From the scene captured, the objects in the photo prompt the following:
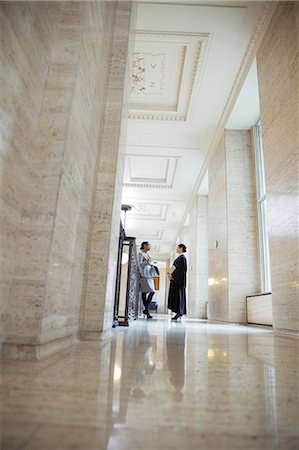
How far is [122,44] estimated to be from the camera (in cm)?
327

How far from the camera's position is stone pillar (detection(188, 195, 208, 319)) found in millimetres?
11305

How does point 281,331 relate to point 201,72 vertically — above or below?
below

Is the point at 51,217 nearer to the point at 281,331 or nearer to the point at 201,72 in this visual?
the point at 281,331

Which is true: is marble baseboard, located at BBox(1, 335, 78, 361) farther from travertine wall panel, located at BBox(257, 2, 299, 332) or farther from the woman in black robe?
the woman in black robe

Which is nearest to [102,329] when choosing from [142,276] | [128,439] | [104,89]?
[128,439]

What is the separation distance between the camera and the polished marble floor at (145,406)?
25.2 inches

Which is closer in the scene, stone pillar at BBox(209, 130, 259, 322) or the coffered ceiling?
the coffered ceiling

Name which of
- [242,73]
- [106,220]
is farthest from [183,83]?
[106,220]

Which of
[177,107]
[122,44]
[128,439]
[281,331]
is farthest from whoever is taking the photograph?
[177,107]

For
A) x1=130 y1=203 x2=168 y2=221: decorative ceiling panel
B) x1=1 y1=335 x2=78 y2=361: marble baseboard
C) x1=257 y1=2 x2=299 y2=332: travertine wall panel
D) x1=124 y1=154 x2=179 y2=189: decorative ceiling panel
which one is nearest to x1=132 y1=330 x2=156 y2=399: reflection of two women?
x1=1 y1=335 x2=78 y2=361: marble baseboard

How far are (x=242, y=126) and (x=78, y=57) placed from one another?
6752mm

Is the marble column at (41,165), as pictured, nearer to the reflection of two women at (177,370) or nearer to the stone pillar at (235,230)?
the reflection of two women at (177,370)

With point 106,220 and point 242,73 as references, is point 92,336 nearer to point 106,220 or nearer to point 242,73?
point 106,220

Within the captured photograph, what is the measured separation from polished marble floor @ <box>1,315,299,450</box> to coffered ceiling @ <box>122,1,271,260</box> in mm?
4603
